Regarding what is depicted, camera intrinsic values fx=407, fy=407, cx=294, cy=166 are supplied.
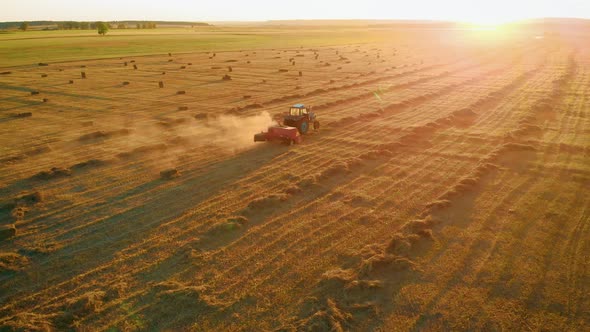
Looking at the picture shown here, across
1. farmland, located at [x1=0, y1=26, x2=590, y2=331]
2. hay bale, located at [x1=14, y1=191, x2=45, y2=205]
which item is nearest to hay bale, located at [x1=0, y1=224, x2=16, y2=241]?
farmland, located at [x1=0, y1=26, x2=590, y2=331]

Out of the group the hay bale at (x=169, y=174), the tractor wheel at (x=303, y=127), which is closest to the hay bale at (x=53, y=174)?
the hay bale at (x=169, y=174)

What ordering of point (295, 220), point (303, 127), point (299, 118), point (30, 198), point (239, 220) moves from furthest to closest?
point (303, 127) < point (299, 118) < point (30, 198) < point (295, 220) < point (239, 220)

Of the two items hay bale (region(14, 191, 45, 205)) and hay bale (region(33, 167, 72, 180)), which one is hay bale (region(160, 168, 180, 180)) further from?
hay bale (region(14, 191, 45, 205))

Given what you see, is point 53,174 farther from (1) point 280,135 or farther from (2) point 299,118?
(2) point 299,118

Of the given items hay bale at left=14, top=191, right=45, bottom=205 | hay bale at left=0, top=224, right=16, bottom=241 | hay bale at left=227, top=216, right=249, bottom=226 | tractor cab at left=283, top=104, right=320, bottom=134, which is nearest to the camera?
hay bale at left=0, top=224, right=16, bottom=241

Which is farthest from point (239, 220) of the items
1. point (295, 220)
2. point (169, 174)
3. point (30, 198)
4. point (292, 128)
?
→ point (292, 128)

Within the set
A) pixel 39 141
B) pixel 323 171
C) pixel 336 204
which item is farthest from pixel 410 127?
pixel 39 141
